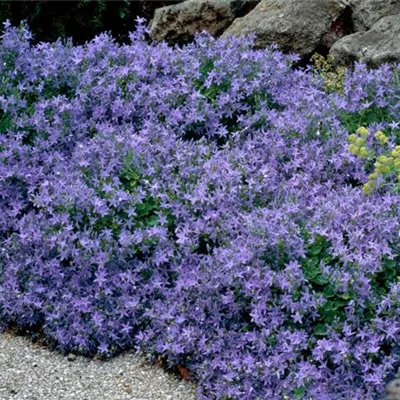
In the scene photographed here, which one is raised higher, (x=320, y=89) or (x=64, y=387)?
(x=320, y=89)

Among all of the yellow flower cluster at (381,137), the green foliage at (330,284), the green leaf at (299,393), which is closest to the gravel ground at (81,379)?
the green leaf at (299,393)

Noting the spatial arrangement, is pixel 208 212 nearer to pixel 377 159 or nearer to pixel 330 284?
pixel 330 284

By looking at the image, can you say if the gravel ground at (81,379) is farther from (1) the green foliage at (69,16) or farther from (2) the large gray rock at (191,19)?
(1) the green foliage at (69,16)

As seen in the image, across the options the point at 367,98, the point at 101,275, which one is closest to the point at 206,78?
the point at 367,98

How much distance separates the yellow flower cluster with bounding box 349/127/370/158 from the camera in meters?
4.05

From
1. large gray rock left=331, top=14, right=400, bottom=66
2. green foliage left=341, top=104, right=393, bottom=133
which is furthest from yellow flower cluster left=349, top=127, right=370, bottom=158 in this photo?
large gray rock left=331, top=14, right=400, bottom=66

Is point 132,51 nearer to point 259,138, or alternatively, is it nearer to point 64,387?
point 259,138

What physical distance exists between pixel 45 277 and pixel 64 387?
1.85ft

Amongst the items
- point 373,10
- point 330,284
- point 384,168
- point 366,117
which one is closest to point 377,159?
point 384,168

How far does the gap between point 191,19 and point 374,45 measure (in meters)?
1.57

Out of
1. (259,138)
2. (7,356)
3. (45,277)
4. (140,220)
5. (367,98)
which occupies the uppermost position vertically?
(367,98)

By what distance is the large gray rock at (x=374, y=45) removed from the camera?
16.9 ft

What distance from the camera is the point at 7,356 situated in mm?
3947

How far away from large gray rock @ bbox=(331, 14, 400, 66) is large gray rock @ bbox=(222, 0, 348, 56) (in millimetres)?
308
